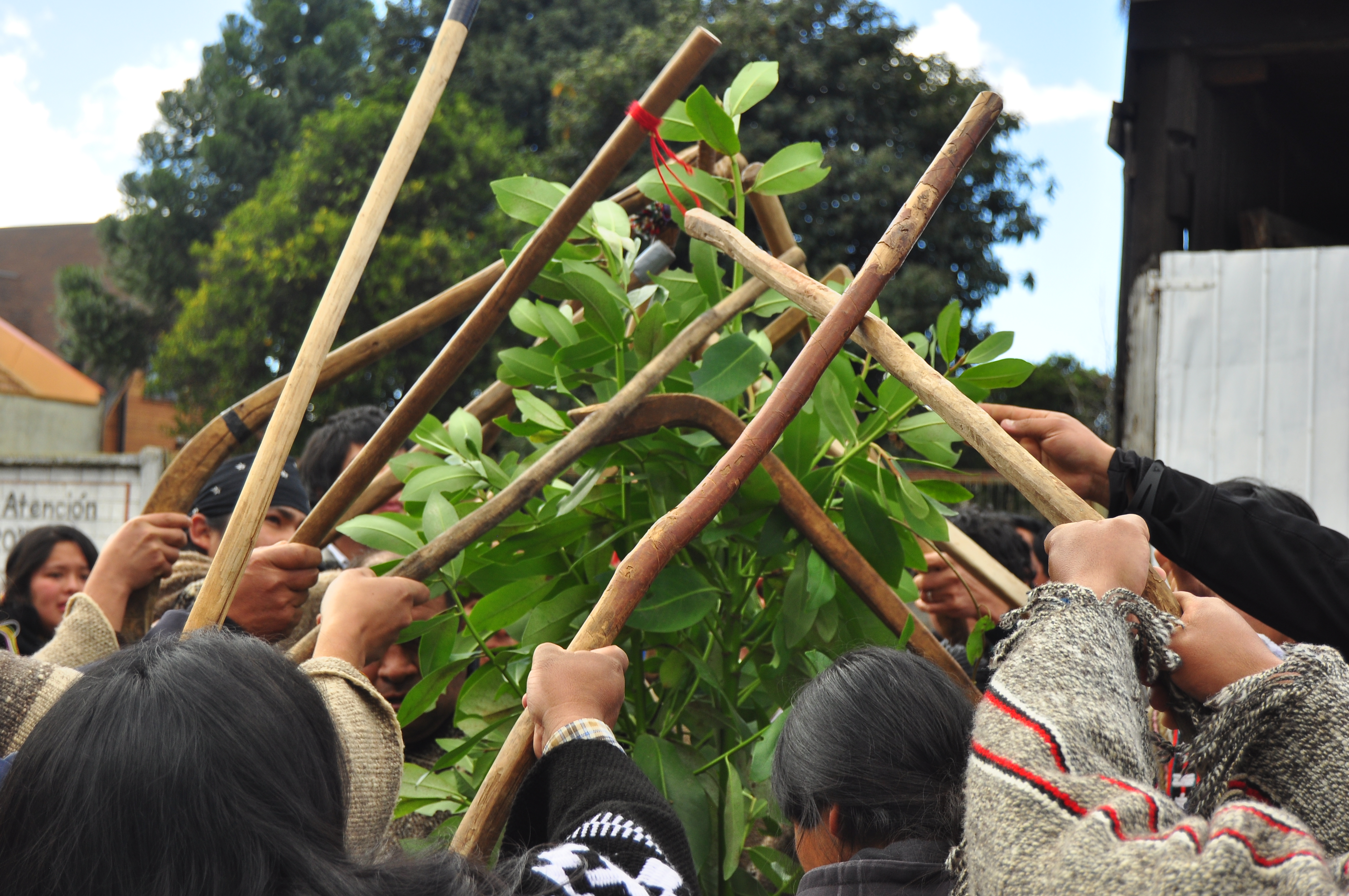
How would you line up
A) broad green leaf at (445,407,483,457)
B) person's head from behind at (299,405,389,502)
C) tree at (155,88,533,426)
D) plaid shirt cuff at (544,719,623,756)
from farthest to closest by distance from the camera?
1. tree at (155,88,533,426)
2. person's head from behind at (299,405,389,502)
3. broad green leaf at (445,407,483,457)
4. plaid shirt cuff at (544,719,623,756)

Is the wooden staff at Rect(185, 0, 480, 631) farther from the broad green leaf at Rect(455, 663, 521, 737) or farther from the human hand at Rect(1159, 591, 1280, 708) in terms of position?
the human hand at Rect(1159, 591, 1280, 708)

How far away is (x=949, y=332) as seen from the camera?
1.38m

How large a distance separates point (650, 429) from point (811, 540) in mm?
274

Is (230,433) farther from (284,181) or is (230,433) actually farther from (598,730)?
(284,181)

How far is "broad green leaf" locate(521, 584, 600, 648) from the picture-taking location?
1.41 m

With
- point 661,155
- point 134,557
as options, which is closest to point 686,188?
point 661,155

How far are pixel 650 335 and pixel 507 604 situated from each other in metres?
0.45

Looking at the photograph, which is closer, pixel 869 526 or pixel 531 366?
pixel 869 526

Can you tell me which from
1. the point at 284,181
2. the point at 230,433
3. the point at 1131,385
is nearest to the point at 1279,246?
the point at 1131,385

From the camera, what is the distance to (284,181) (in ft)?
46.1

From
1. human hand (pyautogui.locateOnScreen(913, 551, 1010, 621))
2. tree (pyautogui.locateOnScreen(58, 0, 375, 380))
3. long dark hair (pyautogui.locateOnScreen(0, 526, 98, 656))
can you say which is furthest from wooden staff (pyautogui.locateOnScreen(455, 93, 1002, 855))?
tree (pyautogui.locateOnScreen(58, 0, 375, 380))

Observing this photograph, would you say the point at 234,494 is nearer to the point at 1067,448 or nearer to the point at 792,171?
the point at 792,171

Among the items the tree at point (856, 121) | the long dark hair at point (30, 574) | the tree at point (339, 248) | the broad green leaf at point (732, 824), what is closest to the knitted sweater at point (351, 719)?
the broad green leaf at point (732, 824)

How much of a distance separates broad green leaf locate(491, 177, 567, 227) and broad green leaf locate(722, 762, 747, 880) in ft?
2.94
